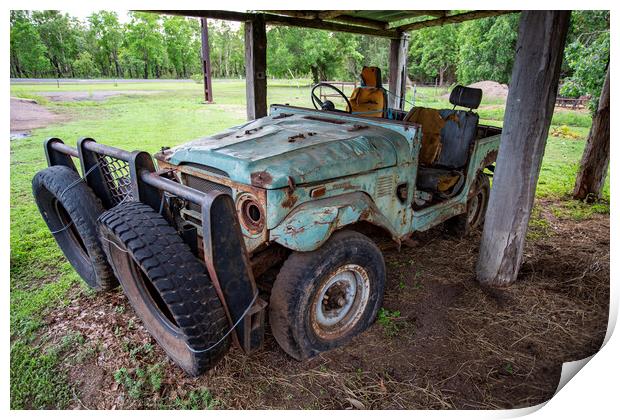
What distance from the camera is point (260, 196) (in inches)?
103

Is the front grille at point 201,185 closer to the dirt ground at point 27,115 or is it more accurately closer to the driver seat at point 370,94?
the dirt ground at point 27,115

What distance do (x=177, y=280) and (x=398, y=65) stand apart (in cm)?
686

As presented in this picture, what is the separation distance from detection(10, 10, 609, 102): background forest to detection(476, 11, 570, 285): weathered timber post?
114 cm

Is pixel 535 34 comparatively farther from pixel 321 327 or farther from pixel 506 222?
pixel 321 327

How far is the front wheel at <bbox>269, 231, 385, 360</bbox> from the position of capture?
2.70 metres

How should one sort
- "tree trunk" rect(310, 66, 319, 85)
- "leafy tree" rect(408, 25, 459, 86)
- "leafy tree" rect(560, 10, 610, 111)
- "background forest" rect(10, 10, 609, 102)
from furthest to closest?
"leafy tree" rect(408, 25, 459, 86) < "tree trunk" rect(310, 66, 319, 85) < "leafy tree" rect(560, 10, 610, 111) < "background forest" rect(10, 10, 609, 102)

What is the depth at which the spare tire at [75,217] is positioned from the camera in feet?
10.1

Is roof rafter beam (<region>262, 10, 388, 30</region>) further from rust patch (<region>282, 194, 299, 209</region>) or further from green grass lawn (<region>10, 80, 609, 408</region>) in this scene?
rust patch (<region>282, 194, 299, 209</region>)

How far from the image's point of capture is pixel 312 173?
8.93ft

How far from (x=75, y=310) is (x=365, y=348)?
2.46 m

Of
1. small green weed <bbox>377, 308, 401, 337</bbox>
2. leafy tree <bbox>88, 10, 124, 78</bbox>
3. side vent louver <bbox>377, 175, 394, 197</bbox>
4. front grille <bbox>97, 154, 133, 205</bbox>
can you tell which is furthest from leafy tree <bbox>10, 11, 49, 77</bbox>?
small green weed <bbox>377, 308, 401, 337</bbox>

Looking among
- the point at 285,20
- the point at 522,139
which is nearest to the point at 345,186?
the point at 522,139

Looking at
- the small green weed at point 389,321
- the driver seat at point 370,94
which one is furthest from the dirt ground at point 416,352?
the driver seat at point 370,94

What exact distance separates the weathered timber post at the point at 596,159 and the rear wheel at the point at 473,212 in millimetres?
Answer: 2256
